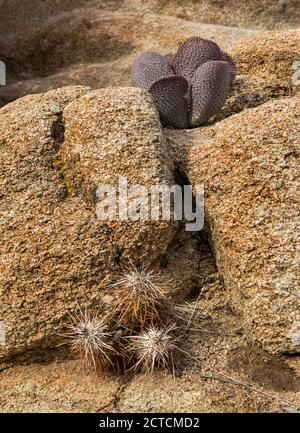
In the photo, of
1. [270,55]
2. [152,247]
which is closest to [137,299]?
[152,247]

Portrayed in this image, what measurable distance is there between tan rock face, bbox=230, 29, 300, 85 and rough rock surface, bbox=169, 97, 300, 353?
4.09ft

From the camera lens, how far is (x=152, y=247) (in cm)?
384

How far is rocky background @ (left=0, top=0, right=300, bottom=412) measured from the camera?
3529 mm

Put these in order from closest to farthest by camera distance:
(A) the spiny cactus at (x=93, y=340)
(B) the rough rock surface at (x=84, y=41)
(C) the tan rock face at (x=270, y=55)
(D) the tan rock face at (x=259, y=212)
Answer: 1. (A) the spiny cactus at (x=93, y=340)
2. (D) the tan rock face at (x=259, y=212)
3. (C) the tan rock face at (x=270, y=55)
4. (B) the rough rock surface at (x=84, y=41)

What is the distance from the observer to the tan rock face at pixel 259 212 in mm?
3594

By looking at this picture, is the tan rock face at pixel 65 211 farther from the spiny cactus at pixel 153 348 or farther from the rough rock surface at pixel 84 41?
the rough rock surface at pixel 84 41

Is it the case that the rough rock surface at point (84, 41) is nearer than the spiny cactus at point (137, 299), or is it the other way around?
the spiny cactus at point (137, 299)

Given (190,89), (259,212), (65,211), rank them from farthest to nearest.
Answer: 1. (190,89)
2. (65,211)
3. (259,212)

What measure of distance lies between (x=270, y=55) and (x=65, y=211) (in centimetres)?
246

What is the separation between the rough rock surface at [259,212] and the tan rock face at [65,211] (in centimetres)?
33

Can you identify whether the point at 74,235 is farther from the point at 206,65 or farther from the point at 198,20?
the point at 198,20

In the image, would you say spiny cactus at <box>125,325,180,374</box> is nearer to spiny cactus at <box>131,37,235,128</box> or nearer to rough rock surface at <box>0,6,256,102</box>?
spiny cactus at <box>131,37,235,128</box>

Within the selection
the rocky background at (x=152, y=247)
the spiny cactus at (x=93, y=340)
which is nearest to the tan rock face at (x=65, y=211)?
the rocky background at (x=152, y=247)

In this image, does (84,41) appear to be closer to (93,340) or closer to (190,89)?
(190,89)
